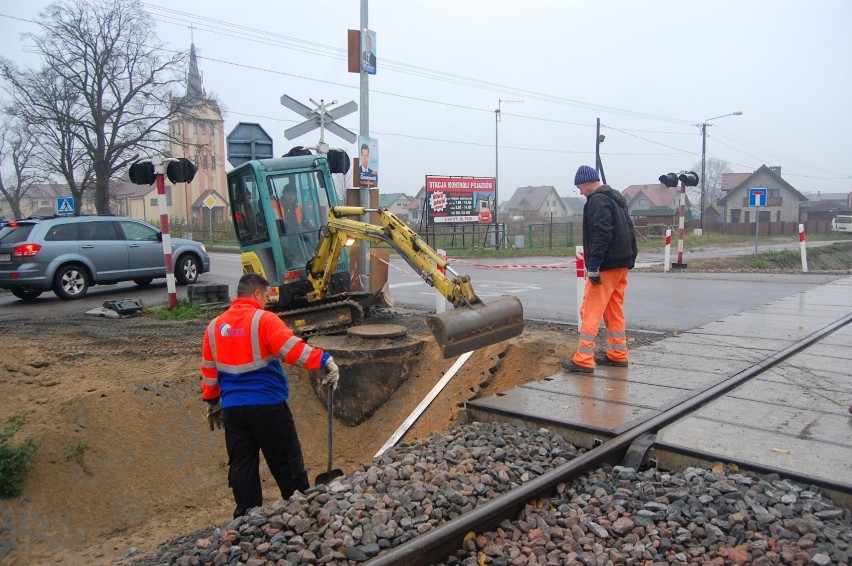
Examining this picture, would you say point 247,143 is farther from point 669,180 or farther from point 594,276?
point 669,180

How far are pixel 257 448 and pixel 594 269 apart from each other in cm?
343

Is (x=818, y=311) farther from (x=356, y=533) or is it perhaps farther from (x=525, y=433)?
(x=356, y=533)

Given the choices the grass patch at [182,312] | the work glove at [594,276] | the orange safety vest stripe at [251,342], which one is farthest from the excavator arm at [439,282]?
the grass patch at [182,312]

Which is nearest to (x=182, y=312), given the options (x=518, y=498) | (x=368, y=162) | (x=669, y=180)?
(x=368, y=162)

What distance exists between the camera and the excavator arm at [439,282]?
6.21 m

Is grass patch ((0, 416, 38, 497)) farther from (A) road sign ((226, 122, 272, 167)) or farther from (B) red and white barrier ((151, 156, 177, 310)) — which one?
(A) road sign ((226, 122, 272, 167))

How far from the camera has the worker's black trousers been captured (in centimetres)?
488

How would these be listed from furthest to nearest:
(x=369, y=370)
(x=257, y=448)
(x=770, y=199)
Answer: (x=770, y=199)
(x=369, y=370)
(x=257, y=448)

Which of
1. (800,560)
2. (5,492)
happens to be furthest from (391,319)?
(800,560)

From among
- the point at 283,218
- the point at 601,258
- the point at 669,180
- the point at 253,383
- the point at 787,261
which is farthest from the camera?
the point at 787,261

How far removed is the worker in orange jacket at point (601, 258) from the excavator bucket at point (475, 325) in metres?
0.71

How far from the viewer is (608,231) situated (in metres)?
6.26

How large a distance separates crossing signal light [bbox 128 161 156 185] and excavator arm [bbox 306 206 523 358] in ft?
13.3

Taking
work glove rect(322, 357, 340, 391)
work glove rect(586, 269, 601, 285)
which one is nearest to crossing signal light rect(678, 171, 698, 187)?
work glove rect(586, 269, 601, 285)
